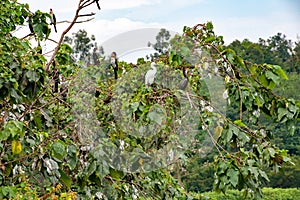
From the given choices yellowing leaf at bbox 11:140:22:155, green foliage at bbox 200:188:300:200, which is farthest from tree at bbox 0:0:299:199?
green foliage at bbox 200:188:300:200

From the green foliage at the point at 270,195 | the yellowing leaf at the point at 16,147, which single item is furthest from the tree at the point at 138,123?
the green foliage at the point at 270,195

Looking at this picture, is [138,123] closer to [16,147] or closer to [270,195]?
[16,147]

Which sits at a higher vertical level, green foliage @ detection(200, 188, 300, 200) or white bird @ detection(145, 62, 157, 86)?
white bird @ detection(145, 62, 157, 86)

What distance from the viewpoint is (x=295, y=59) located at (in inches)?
703

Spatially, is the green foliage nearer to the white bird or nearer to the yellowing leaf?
the white bird

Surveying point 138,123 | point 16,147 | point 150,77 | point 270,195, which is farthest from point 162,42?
point 270,195

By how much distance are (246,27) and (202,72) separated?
17280mm

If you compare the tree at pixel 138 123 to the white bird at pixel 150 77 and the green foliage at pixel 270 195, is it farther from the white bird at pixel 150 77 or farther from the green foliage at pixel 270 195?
the green foliage at pixel 270 195

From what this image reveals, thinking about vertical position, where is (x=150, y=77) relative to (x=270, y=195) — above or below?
above

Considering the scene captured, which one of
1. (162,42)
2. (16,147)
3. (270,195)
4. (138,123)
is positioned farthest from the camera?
(270,195)

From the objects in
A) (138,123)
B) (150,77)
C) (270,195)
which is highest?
(150,77)

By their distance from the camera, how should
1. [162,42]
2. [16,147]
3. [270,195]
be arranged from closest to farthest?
1. [16,147]
2. [162,42]
3. [270,195]

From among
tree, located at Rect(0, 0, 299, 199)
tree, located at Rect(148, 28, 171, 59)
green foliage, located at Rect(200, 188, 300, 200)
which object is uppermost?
tree, located at Rect(148, 28, 171, 59)

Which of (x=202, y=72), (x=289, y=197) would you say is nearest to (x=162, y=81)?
(x=202, y=72)
